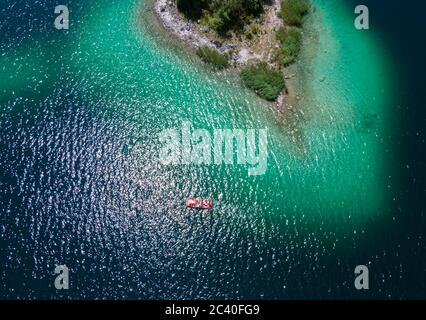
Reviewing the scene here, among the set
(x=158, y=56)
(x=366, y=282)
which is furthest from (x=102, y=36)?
(x=366, y=282)

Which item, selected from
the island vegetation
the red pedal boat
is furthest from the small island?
the red pedal boat

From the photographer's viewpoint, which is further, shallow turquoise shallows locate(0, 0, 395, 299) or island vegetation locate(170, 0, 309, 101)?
island vegetation locate(170, 0, 309, 101)

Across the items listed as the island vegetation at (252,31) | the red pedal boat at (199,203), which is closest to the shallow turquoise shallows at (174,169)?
the red pedal boat at (199,203)

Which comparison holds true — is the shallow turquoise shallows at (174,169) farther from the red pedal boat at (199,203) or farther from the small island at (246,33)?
the small island at (246,33)

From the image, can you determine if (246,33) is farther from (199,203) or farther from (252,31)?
(199,203)

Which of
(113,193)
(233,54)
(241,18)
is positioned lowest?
(113,193)

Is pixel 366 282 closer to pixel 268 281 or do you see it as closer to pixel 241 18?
pixel 268 281

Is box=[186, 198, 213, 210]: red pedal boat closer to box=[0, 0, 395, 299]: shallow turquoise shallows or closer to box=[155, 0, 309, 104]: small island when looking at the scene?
box=[0, 0, 395, 299]: shallow turquoise shallows
